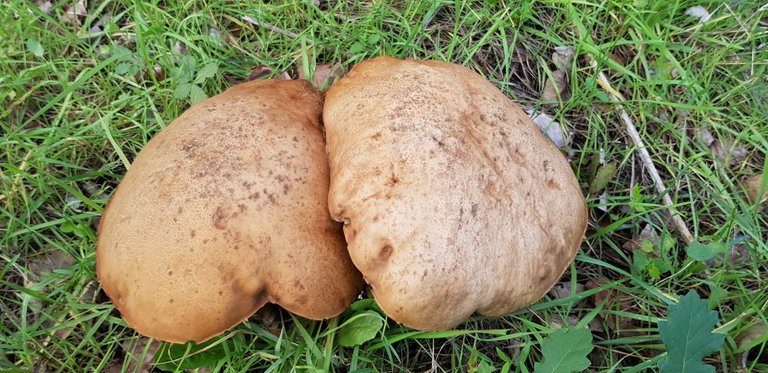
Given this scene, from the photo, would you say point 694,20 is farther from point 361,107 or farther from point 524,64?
point 361,107

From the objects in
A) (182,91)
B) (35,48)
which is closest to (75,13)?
(35,48)

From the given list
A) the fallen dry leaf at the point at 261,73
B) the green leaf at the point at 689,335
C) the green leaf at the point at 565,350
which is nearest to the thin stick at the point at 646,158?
the green leaf at the point at 689,335

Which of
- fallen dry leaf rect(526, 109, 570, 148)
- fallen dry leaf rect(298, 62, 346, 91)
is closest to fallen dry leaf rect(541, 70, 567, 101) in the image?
fallen dry leaf rect(526, 109, 570, 148)

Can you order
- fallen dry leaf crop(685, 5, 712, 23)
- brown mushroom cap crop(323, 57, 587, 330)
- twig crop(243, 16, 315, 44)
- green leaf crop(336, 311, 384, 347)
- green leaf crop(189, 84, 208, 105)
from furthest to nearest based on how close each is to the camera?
fallen dry leaf crop(685, 5, 712, 23)
twig crop(243, 16, 315, 44)
green leaf crop(189, 84, 208, 105)
green leaf crop(336, 311, 384, 347)
brown mushroom cap crop(323, 57, 587, 330)

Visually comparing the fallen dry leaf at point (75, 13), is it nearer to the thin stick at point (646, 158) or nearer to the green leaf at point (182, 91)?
the green leaf at point (182, 91)

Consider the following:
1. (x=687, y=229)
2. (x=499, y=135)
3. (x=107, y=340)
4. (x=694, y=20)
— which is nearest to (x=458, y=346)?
(x=499, y=135)

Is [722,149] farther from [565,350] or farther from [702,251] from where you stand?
[565,350]

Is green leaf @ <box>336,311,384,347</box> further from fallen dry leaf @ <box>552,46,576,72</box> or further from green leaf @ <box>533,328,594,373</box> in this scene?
fallen dry leaf @ <box>552,46,576,72</box>
